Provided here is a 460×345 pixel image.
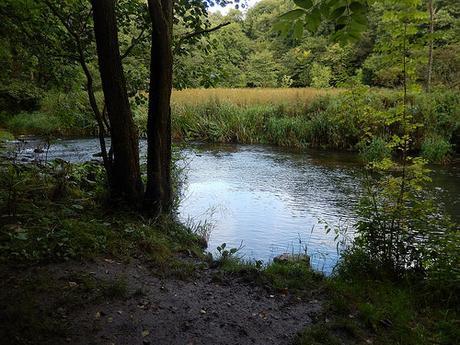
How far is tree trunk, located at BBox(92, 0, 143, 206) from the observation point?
4434 mm

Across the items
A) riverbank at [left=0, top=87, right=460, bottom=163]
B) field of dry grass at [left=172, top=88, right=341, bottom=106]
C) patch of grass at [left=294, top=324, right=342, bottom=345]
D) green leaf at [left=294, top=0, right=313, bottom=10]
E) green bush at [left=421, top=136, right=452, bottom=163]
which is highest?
green leaf at [left=294, top=0, right=313, bottom=10]

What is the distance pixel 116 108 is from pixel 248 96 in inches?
538

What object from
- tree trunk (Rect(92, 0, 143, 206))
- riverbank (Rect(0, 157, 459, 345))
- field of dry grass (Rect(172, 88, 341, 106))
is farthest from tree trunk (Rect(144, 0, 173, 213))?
field of dry grass (Rect(172, 88, 341, 106))

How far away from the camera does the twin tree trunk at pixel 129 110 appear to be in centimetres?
451

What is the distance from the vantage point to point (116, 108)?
468 centimetres

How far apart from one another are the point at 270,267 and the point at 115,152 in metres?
2.23

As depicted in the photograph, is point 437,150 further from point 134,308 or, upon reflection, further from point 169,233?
point 134,308

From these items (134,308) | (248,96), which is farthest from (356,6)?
(248,96)

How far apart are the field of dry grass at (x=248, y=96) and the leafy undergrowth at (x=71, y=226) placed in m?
11.7

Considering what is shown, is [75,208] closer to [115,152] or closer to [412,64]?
[115,152]

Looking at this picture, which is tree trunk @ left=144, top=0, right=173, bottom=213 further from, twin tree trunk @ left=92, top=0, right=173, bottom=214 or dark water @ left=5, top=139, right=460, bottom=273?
dark water @ left=5, top=139, right=460, bottom=273

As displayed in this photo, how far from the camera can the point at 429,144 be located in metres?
11.9

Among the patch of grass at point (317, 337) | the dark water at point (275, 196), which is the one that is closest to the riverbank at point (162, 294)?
the patch of grass at point (317, 337)

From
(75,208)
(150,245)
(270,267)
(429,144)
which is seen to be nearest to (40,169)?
(75,208)
